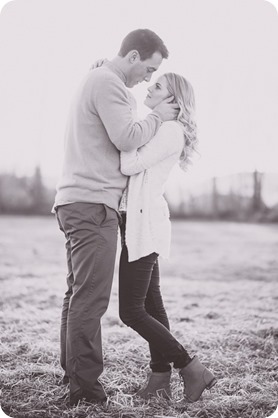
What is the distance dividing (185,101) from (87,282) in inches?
30.4

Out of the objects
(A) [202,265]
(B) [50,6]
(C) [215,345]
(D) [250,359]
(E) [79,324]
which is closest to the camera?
(E) [79,324]

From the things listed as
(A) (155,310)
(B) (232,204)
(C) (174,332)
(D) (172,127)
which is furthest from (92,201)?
(B) (232,204)

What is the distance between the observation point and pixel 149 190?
2.29 metres

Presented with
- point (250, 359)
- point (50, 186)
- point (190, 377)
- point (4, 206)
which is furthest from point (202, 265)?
point (190, 377)

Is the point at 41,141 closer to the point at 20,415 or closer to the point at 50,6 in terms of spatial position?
the point at 50,6

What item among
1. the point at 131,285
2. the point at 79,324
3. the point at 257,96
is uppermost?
the point at 257,96

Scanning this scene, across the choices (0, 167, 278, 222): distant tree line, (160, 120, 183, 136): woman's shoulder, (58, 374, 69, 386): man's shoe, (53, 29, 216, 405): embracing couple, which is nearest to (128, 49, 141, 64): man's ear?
(53, 29, 216, 405): embracing couple

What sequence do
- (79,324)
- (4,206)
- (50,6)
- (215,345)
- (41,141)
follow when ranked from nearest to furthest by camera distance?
1. (79,324)
2. (50,6)
3. (215,345)
4. (41,141)
5. (4,206)

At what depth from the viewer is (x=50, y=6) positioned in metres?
2.64

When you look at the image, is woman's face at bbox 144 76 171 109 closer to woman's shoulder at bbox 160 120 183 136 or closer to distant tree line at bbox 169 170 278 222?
woman's shoulder at bbox 160 120 183 136

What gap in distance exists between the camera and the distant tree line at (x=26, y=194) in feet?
20.0

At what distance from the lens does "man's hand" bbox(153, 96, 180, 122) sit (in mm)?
2326

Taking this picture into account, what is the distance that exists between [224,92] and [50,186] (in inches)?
91.8

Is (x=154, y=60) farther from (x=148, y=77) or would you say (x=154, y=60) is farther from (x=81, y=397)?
(x=81, y=397)
